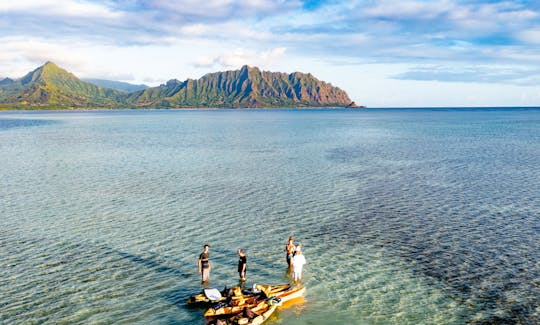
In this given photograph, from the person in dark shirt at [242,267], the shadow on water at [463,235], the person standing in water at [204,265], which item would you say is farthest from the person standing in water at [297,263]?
the shadow on water at [463,235]

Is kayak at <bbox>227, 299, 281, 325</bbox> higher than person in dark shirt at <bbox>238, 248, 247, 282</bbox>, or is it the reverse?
person in dark shirt at <bbox>238, 248, 247, 282</bbox>

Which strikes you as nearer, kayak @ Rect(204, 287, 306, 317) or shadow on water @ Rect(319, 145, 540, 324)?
kayak @ Rect(204, 287, 306, 317)

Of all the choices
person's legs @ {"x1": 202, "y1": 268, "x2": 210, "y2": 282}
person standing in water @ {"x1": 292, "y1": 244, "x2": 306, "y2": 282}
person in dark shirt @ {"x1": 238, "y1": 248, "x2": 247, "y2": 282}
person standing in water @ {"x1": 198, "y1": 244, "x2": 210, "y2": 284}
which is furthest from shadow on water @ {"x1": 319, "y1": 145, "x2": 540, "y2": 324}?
person standing in water @ {"x1": 198, "y1": 244, "x2": 210, "y2": 284}

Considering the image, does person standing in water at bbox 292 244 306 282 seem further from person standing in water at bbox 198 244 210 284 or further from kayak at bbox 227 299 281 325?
person standing in water at bbox 198 244 210 284

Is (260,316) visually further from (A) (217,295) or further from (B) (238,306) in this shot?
(A) (217,295)

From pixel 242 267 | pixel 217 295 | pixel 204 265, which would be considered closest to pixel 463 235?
pixel 242 267

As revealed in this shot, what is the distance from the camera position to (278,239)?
3400 cm

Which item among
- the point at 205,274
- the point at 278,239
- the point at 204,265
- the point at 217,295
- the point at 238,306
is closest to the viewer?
the point at 238,306

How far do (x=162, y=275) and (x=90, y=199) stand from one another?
77.5ft

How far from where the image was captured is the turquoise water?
23.2 m

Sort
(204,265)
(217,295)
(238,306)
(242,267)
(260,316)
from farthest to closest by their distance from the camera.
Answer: (242,267)
(204,265)
(217,295)
(238,306)
(260,316)

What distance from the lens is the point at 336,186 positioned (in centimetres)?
5359

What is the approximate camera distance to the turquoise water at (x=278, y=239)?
23156 millimetres

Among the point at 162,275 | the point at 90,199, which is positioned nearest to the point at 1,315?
the point at 162,275
